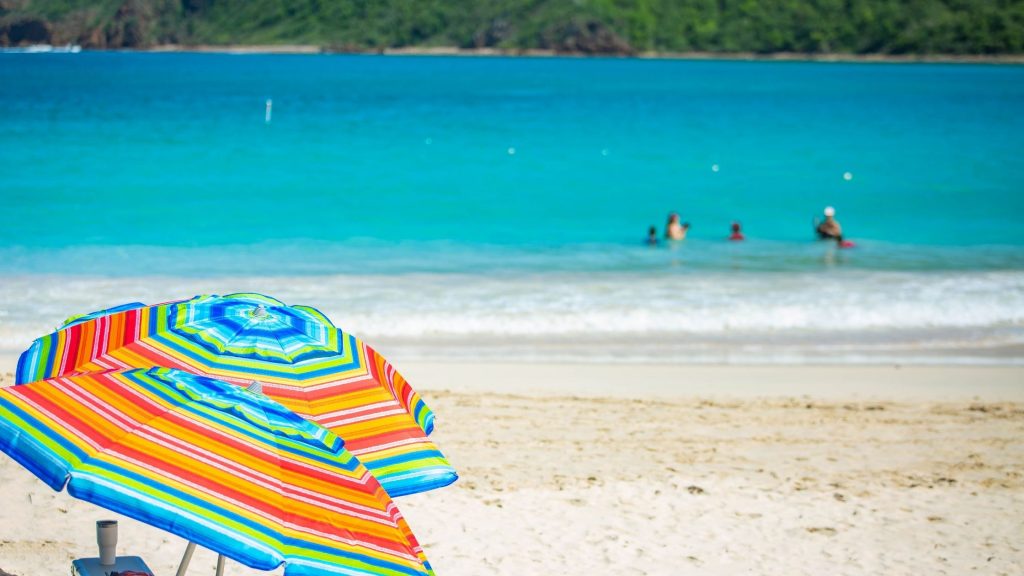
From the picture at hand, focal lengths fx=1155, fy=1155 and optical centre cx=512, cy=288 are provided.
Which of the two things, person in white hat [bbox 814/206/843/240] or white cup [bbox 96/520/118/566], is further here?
person in white hat [bbox 814/206/843/240]

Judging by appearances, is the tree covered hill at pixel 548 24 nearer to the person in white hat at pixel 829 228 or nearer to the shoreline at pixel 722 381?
the person in white hat at pixel 829 228

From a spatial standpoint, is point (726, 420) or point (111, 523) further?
point (726, 420)

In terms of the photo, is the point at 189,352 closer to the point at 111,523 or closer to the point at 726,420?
the point at 111,523

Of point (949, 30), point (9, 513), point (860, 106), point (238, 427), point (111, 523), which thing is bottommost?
point (9, 513)

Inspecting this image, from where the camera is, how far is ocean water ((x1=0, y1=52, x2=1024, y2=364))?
12.8 metres

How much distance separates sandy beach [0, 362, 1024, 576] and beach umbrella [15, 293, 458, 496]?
1.77 metres

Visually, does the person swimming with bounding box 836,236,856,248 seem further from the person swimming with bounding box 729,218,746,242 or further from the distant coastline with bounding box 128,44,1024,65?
the distant coastline with bounding box 128,44,1024,65

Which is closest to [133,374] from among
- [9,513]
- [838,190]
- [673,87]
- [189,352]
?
[189,352]

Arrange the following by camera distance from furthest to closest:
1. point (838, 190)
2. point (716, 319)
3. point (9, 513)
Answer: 1. point (838, 190)
2. point (716, 319)
3. point (9, 513)

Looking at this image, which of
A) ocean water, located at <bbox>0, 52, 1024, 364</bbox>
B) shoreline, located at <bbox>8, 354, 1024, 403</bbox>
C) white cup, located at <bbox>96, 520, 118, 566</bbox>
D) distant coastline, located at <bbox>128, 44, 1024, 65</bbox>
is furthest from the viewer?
distant coastline, located at <bbox>128, 44, 1024, 65</bbox>

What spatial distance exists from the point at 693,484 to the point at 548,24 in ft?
490

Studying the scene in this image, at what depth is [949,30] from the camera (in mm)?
136750

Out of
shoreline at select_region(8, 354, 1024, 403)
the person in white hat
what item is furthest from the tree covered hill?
shoreline at select_region(8, 354, 1024, 403)

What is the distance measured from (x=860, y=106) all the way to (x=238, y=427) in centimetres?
6015
